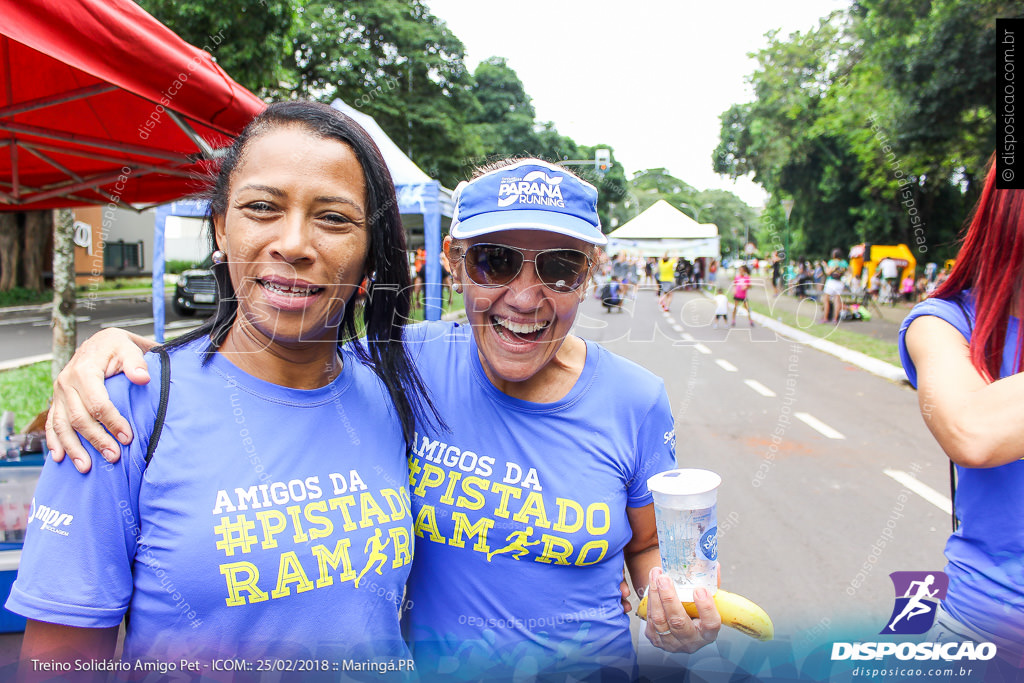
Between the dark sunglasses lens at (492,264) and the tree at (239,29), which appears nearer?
the dark sunglasses lens at (492,264)

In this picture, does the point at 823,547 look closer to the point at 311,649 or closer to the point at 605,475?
the point at 605,475

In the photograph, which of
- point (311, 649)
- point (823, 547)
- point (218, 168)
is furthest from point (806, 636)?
point (823, 547)

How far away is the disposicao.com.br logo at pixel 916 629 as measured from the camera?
131 cm

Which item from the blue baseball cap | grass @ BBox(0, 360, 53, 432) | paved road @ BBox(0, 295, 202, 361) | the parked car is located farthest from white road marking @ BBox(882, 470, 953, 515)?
the parked car

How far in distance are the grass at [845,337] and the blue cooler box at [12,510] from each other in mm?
9373

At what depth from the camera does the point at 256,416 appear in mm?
1314

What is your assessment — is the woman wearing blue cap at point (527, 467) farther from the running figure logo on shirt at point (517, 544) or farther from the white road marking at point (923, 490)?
the white road marking at point (923, 490)

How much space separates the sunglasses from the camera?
4.94 ft

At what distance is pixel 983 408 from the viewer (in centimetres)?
130

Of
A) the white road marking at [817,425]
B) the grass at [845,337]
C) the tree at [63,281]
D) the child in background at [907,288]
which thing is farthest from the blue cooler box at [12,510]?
the child in background at [907,288]

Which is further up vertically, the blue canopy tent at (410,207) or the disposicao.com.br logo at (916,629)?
the blue canopy tent at (410,207)

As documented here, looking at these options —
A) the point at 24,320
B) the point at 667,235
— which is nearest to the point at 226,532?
the point at 667,235

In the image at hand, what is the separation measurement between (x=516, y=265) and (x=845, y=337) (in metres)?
14.0
